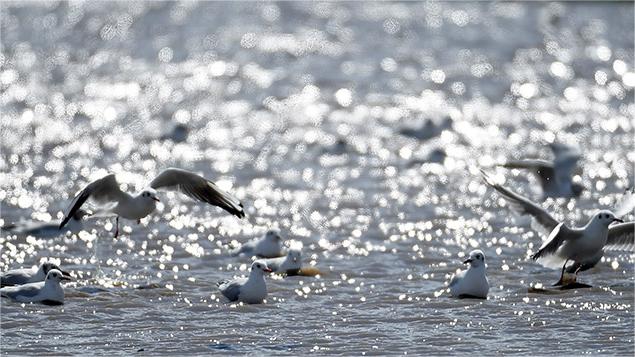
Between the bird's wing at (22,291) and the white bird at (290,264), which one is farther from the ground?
the white bird at (290,264)

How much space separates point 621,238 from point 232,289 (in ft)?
10.6

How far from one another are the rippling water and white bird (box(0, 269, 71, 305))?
96mm

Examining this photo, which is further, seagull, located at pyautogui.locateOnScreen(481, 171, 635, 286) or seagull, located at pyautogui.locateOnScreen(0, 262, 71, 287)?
seagull, located at pyautogui.locateOnScreen(481, 171, 635, 286)

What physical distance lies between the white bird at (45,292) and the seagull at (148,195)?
2.61 feet

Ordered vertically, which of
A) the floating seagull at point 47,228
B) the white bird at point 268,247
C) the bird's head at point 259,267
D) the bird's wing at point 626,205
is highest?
the floating seagull at point 47,228

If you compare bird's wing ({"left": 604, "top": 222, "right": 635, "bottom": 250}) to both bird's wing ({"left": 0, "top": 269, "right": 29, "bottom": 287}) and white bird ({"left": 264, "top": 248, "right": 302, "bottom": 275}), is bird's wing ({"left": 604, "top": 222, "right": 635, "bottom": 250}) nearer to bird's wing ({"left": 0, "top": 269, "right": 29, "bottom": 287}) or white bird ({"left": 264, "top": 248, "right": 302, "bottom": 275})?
white bird ({"left": 264, "top": 248, "right": 302, "bottom": 275})

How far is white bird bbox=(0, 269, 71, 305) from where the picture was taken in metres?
9.82

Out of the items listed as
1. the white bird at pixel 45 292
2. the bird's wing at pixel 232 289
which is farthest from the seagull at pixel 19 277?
the bird's wing at pixel 232 289

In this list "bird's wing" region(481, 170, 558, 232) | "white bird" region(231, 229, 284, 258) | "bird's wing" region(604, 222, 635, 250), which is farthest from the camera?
"white bird" region(231, 229, 284, 258)

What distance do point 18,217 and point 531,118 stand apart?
1046 centimetres

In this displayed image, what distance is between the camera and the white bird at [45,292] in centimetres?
982

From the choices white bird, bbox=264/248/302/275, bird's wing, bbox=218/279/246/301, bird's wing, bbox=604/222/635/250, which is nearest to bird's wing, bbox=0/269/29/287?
bird's wing, bbox=218/279/246/301

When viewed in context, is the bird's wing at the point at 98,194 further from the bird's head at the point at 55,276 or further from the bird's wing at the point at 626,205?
the bird's wing at the point at 626,205

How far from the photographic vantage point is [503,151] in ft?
61.6
